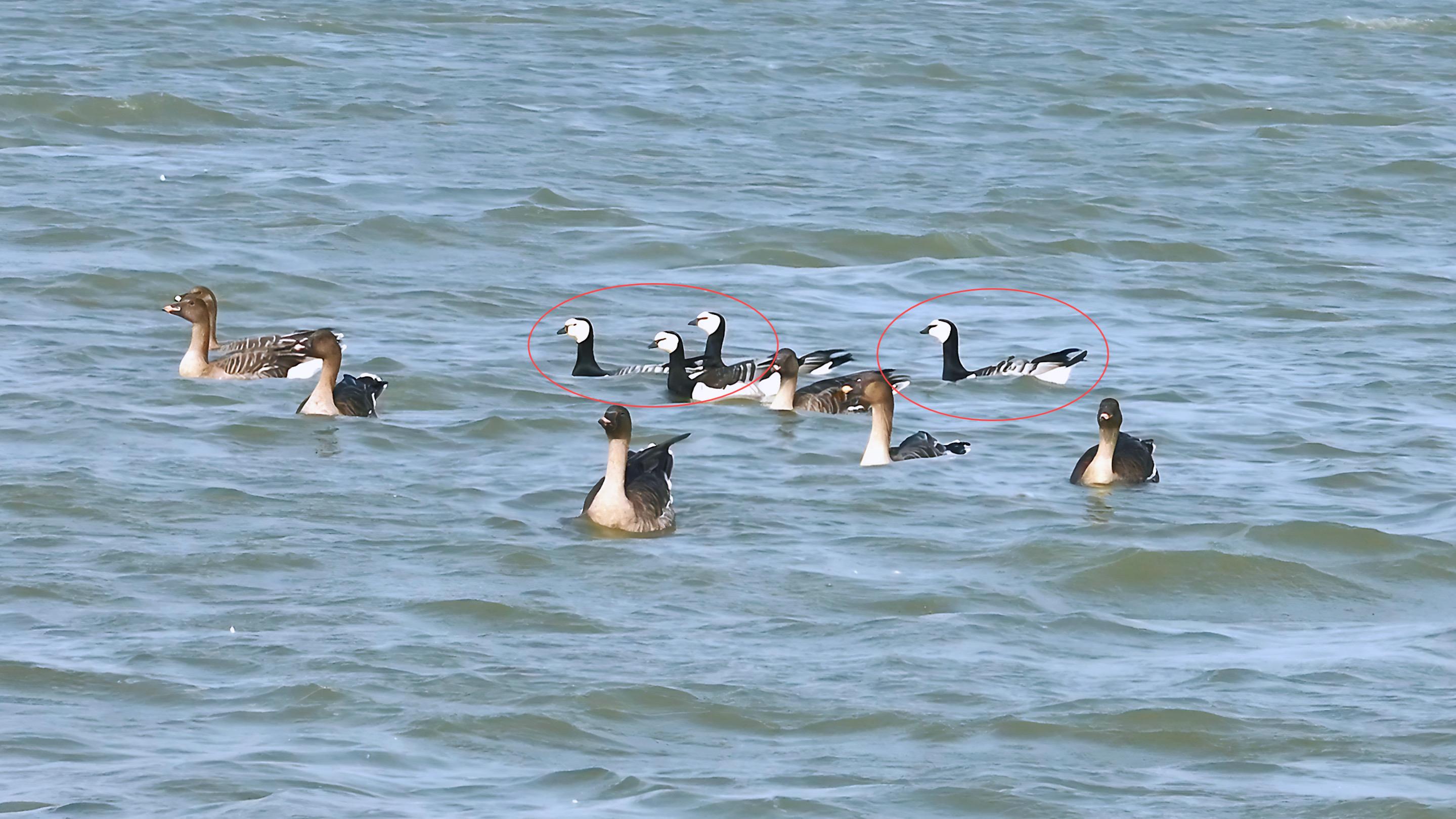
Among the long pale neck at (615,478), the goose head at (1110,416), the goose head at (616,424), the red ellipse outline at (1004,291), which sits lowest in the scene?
the red ellipse outline at (1004,291)

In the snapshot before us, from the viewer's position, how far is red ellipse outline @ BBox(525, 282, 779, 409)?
683 inches

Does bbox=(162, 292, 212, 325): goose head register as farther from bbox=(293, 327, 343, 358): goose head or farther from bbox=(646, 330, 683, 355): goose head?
bbox=(646, 330, 683, 355): goose head

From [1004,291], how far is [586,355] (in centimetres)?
538

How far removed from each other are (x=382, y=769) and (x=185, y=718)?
3.26ft

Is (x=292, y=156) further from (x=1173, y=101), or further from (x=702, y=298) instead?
(x=1173, y=101)

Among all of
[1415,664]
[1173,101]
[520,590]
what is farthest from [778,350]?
[1173,101]

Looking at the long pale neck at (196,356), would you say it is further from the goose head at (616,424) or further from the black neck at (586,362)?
the goose head at (616,424)

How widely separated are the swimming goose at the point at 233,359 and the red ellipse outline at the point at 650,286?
6.43 feet

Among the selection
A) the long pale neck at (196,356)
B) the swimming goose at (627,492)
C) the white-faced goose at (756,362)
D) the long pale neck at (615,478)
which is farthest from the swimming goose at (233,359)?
the long pale neck at (615,478)

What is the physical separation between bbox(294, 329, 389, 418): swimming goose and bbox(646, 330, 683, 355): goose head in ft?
8.06

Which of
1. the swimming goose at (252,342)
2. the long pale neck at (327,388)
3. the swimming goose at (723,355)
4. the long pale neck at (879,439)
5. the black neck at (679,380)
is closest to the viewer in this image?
the long pale neck at (879,439)

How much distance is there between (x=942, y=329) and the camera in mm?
18406

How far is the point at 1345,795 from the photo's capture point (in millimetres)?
9367

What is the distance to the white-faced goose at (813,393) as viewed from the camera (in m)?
17.1
